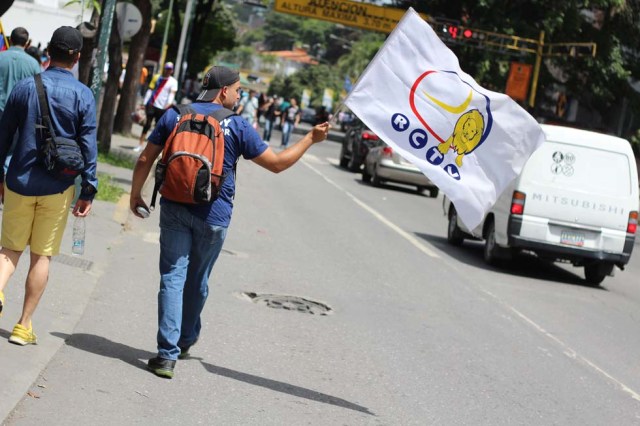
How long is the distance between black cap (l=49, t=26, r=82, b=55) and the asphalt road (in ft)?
5.99

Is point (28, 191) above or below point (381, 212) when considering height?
above

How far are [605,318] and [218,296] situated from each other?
447 centimetres

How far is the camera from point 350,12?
51.5 meters

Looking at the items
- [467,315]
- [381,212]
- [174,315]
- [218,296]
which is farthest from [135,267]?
[381,212]

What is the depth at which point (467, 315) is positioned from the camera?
1080 centimetres

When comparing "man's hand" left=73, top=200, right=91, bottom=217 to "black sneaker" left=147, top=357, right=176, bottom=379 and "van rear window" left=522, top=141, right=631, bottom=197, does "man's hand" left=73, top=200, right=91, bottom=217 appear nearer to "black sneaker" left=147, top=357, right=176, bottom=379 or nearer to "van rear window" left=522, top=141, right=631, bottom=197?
"black sneaker" left=147, top=357, right=176, bottom=379

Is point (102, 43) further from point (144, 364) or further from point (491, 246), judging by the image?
point (144, 364)

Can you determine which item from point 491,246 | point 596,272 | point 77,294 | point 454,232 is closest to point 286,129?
point 454,232

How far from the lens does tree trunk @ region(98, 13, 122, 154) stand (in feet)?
69.1

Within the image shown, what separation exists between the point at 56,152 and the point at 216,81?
107 centimetres

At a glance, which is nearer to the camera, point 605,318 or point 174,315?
point 174,315

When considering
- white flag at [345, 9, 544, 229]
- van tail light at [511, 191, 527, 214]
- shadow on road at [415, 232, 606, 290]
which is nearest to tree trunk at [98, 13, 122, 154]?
shadow on road at [415, 232, 606, 290]

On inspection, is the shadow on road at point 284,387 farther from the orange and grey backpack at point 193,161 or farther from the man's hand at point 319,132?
the man's hand at point 319,132

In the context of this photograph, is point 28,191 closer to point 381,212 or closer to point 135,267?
point 135,267
